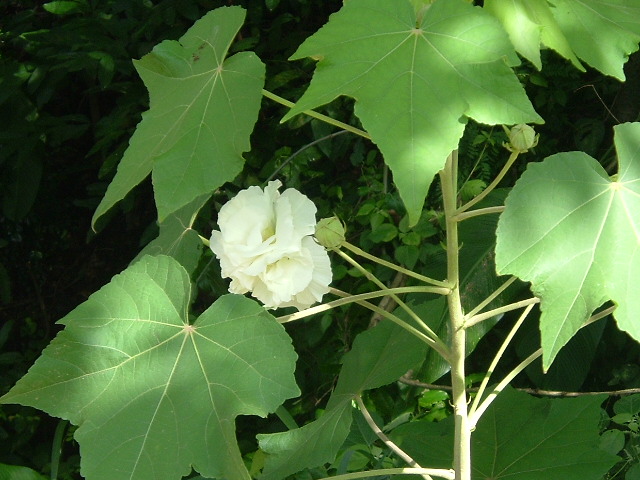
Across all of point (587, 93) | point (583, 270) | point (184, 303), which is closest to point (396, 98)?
point (583, 270)

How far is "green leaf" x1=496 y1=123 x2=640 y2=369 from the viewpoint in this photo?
0.73 m

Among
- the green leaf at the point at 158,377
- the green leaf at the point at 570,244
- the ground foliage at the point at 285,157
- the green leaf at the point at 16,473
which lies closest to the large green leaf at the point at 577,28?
the green leaf at the point at 570,244

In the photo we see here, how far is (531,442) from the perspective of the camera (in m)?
1.18

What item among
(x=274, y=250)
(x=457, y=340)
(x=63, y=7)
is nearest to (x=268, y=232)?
(x=274, y=250)

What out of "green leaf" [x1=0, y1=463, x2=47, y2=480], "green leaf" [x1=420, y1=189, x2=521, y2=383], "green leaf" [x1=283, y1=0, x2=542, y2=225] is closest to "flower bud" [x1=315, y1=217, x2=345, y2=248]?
"green leaf" [x1=283, y1=0, x2=542, y2=225]

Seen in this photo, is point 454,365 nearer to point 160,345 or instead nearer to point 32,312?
point 160,345

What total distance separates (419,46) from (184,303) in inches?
14.8

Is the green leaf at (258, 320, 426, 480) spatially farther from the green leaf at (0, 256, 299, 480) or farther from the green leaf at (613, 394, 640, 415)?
the green leaf at (613, 394, 640, 415)

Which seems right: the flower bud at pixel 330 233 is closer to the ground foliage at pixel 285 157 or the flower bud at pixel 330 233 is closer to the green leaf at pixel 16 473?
the ground foliage at pixel 285 157

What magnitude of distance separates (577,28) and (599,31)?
0.08 ft

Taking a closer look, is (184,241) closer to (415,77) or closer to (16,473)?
(415,77)

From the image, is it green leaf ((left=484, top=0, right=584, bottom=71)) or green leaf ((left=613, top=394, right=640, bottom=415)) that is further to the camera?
green leaf ((left=613, top=394, right=640, bottom=415))

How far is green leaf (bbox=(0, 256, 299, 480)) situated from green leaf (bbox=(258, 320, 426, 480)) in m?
0.16

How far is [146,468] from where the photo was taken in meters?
0.83
